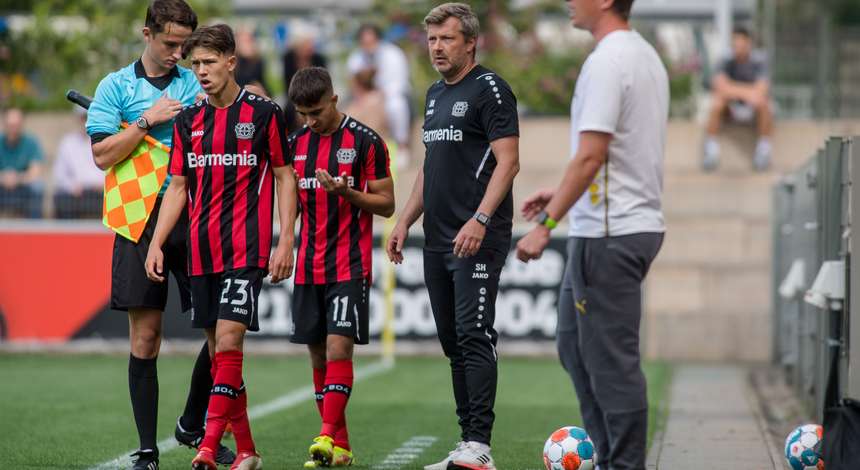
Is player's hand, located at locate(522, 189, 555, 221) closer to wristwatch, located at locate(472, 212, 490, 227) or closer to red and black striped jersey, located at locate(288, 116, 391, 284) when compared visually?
wristwatch, located at locate(472, 212, 490, 227)

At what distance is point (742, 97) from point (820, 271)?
10589mm

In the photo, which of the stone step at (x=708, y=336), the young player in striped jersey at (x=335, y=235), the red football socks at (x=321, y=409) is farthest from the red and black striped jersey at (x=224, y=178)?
the stone step at (x=708, y=336)

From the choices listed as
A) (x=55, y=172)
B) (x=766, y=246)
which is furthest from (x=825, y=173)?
(x=55, y=172)

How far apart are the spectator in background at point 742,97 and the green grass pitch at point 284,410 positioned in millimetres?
4650

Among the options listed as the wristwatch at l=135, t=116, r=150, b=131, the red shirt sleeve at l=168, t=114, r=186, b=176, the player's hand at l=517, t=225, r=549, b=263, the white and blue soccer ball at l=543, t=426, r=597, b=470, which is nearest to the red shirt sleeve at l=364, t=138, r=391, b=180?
the red shirt sleeve at l=168, t=114, r=186, b=176

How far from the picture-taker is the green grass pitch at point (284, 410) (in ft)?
26.9

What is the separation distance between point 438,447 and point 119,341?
8771mm

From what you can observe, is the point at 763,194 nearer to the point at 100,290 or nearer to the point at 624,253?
the point at 100,290

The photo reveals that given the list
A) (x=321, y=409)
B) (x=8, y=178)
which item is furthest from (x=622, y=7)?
(x=8, y=178)

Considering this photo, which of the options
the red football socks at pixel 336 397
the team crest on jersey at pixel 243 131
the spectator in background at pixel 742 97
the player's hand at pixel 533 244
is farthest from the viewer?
the spectator in background at pixel 742 97

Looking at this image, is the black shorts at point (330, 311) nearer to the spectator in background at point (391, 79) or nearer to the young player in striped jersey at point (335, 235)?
the young player in striped jersey at point (335, 235)

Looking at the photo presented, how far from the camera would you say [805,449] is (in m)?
7.25

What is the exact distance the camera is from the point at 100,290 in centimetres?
1652

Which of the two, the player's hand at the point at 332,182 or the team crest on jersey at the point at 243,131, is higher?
the team crest on jersey at the point at 243,131
